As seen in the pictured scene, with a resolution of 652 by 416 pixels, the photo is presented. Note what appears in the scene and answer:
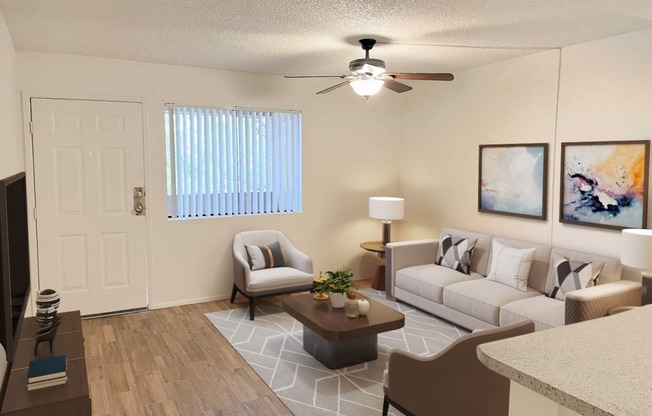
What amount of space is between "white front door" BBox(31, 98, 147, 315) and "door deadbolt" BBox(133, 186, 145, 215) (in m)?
0.04

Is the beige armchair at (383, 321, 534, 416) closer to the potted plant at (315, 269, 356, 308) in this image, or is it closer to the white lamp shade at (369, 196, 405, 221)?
the potted plant at (315, 269, 356, 308)

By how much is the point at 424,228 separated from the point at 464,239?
1.00m

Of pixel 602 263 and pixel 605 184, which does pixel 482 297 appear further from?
pixel 605 184

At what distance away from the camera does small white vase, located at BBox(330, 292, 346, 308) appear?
377cm

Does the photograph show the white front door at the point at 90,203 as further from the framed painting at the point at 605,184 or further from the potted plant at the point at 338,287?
the framed painting at the point at 605,184

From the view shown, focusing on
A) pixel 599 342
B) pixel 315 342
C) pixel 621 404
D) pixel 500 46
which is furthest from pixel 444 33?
pixel 621 404

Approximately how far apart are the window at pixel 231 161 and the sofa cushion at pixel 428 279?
A: 5.03ft

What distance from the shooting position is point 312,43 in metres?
3.98

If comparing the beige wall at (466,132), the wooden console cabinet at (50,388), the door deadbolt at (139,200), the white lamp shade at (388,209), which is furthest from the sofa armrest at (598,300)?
the door deadbolt at (139,200)

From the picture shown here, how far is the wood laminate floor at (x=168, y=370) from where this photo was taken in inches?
120

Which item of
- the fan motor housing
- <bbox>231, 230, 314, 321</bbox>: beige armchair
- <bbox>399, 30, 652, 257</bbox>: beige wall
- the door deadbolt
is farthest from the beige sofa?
the door deadbolt

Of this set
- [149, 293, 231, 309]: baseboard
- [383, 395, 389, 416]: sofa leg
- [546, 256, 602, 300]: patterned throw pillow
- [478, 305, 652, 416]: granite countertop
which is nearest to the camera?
[478, 305, 652, 416]: granite countertop

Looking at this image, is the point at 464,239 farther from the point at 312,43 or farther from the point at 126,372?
the point at 126,372

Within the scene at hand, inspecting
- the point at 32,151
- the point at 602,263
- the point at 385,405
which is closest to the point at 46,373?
the point at 385,405
